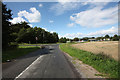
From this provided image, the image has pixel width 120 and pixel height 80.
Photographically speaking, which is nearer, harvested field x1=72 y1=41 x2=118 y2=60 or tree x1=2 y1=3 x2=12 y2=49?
harvested field x1=72 y1=41 x2=118 y2=60

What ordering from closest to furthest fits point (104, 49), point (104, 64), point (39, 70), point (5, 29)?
point (39, 70) → point (104, 64) → point (5, 29) → point (104, 49)

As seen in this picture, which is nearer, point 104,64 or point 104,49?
point 104,64

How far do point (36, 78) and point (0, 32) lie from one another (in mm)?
13941

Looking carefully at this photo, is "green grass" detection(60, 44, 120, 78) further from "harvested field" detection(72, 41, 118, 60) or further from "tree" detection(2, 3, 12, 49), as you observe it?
"tree" detection(2, 3, 12, 49)

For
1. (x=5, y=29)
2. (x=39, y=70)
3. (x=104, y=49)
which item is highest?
(x=5, y=29)

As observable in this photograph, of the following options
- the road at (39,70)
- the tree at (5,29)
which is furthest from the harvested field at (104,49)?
the tree at (5,29)

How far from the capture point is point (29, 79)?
4.35 m

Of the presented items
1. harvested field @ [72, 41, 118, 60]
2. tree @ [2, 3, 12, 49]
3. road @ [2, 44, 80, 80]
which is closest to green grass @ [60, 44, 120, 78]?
road @ [2, 44, 80, 80]

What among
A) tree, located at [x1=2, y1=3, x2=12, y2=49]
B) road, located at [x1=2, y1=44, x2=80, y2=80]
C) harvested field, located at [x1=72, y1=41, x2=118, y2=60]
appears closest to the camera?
road, located at [x1=2, y1=44, x2=80, y2=80]

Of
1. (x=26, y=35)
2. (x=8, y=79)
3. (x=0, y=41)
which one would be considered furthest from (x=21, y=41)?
(x=8, y=79)

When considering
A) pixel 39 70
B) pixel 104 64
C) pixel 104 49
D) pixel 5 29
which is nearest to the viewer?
pixel 39 70

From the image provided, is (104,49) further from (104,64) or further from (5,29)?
(5,29)

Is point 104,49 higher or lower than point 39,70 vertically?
lower

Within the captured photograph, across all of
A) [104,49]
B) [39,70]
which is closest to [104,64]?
[39,70]
